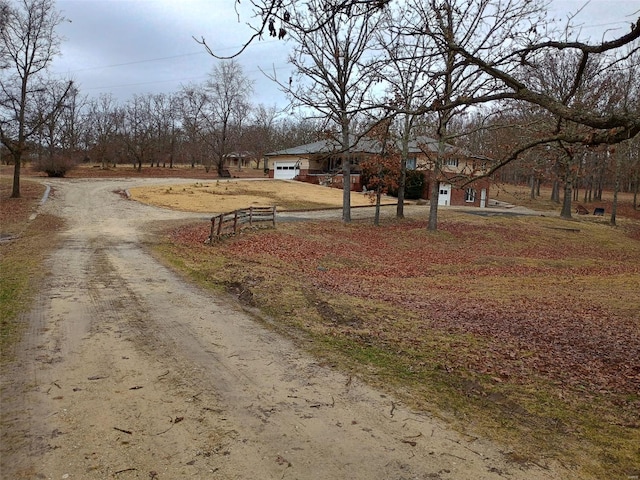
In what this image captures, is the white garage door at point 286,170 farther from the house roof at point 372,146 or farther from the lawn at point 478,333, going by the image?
the lawn at point 478,333

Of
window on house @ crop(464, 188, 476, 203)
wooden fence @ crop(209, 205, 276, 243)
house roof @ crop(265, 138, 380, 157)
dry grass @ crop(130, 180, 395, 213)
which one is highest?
house roof @ crop(265, 138, 380, 157)

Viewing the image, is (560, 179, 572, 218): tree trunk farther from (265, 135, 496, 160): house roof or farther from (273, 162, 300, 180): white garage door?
(273, 162, 300, 180): white garage door

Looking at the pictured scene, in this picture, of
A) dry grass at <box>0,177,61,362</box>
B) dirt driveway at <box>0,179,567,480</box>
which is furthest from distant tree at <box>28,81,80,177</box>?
dirt driveway at <box>0,179,567,480</box>

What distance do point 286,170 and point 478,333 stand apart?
53720 mm

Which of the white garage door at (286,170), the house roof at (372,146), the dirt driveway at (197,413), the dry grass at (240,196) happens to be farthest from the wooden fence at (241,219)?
the white garage door at (286,170)

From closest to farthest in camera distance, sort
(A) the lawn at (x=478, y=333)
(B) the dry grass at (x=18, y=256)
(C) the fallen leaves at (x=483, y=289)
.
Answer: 1. (A) the lawn at (x=478, y=333)
2. (C) the fallen leaves at (x=483, y=289)
3. (B) the dry grass at (x=18, y=256)

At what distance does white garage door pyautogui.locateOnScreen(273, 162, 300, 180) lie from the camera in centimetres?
5806

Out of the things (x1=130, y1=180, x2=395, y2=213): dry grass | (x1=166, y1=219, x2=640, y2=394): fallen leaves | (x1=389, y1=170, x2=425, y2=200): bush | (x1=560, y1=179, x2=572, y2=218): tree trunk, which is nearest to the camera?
(x1=166, y1=219, x2=640, y2=394): fallen leaves

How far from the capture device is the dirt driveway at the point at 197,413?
3289 millimetres

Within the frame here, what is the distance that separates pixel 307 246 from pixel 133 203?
16607 mm

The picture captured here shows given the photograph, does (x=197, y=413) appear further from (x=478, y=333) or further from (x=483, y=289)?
(x=483, y=289)

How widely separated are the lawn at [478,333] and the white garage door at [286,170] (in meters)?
41.0

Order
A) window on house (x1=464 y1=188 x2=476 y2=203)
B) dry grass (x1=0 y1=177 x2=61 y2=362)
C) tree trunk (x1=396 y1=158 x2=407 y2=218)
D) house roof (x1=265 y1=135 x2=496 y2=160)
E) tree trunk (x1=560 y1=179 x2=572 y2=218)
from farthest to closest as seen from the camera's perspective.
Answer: window on house (x1=464 y1=188 x2=476 y2=203), tree trunk (x1=560 y1=179 x2=572 y2=218), tree trunk (x1=396 y1=158 x2=407 y2=218), house roof (x1=265 y1=135 x2=496 y2=160), dry grass (x1=0 y1=177 x2=61 y2=362)

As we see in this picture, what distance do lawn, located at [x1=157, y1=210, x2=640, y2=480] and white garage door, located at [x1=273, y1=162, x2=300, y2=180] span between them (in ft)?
134
